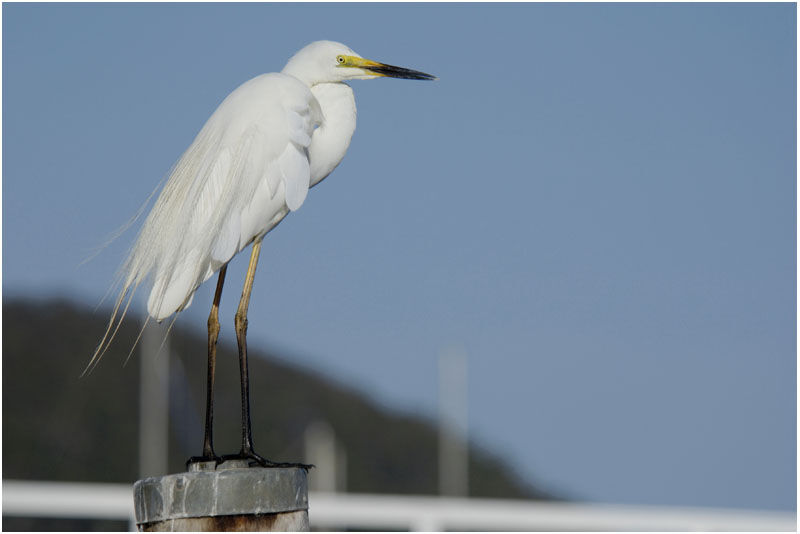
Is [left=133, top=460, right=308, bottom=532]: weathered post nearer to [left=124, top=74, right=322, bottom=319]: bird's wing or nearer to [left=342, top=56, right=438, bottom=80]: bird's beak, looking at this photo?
[left=124, top=74, right=322, bottom=319]: bird's wing

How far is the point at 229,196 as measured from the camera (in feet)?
15.6

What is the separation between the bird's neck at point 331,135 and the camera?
505cm

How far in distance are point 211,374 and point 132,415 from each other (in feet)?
132

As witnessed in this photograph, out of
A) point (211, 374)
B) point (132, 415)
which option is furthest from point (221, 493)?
point (132, 415)

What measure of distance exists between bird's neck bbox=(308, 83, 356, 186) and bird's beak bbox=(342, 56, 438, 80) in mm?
148

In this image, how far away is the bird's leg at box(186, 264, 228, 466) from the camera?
4395 mm

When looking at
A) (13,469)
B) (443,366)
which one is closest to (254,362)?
(13,469)

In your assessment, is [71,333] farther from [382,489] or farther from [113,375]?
[382,489]

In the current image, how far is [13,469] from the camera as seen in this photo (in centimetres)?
4072

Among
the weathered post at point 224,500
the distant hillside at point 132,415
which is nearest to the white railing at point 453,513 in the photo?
the weathered post at point 224,500

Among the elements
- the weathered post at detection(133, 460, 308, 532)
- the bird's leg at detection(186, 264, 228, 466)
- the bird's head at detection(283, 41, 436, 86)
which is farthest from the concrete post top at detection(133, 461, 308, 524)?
the bird's head at detection(283, 41, 436, 86)

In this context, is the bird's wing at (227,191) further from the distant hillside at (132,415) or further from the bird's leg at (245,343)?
the distant hillside at (132,415)

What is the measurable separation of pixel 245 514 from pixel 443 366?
24623 millimetres

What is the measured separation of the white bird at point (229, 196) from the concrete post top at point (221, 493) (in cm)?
77
